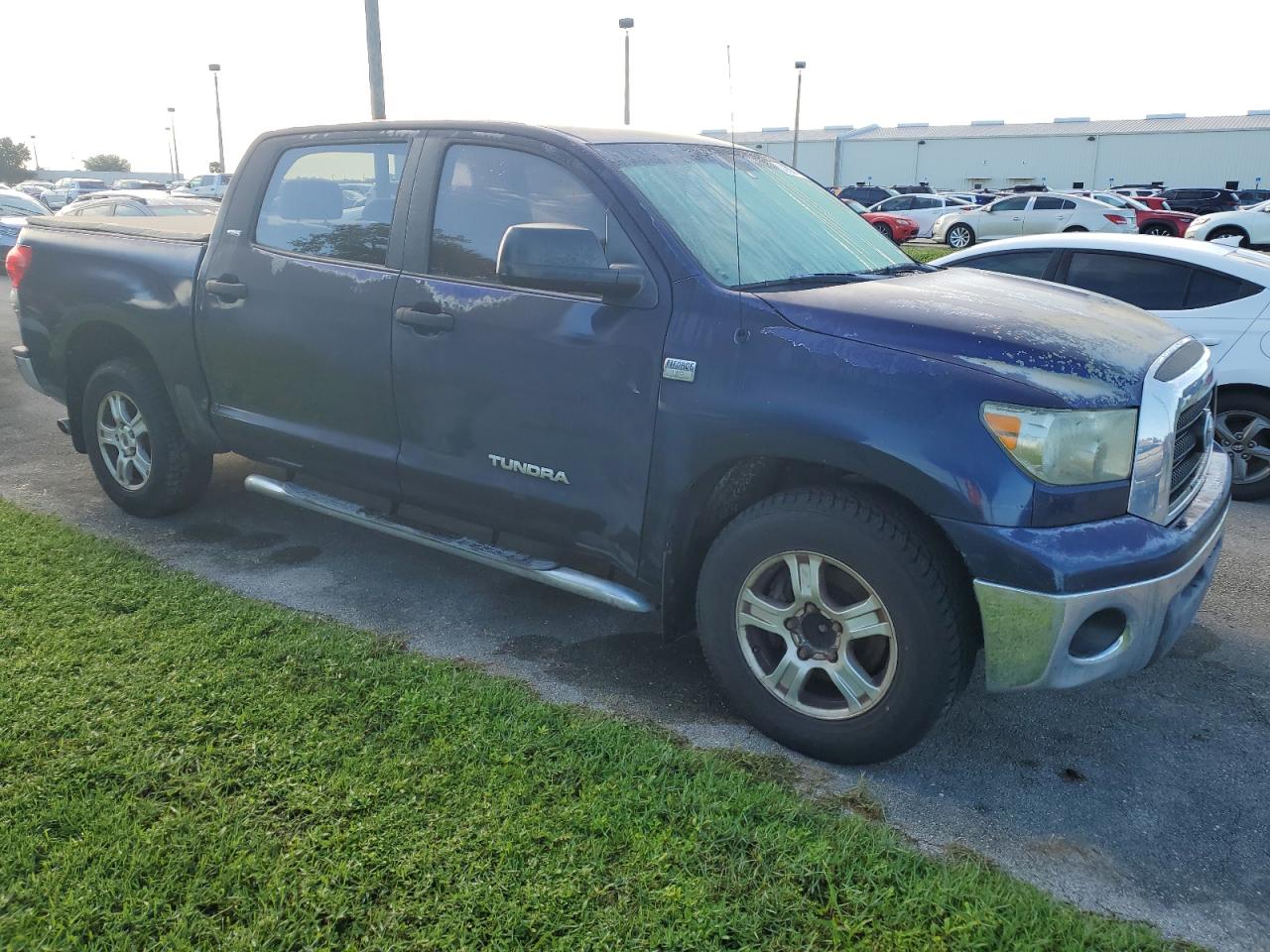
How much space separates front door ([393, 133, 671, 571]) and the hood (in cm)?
56

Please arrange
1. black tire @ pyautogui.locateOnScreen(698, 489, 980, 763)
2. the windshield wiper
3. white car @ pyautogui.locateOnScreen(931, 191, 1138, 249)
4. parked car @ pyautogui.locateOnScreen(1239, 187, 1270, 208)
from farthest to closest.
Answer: parked car @ pyautogui.locateOnScreen(1239, 187, 1270, 208)
white car @ pyautogui.locateOnScreen(931, 191, 1138, 249)
the windshield wiper
black tire @ pyautogui.locateOnScreen(698, 489, 980, 763)

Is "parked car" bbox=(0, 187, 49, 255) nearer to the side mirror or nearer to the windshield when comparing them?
the windshield

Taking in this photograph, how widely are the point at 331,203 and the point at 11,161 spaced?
275 feet

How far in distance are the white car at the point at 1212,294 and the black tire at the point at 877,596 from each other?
3.28m

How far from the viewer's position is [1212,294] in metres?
6.06

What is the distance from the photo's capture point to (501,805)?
284cm

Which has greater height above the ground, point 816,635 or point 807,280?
point 807,280

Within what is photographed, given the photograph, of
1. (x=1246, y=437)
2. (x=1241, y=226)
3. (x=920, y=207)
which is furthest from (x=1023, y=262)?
(x=920, y=207)

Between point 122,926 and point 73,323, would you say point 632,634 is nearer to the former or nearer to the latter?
point 122,926

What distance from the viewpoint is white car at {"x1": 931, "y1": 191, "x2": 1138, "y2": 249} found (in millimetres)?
26359

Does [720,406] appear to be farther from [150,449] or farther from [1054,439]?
[150,449]

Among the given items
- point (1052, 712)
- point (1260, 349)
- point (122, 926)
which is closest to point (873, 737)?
point (1052, 712)

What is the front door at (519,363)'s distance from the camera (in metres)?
3.38

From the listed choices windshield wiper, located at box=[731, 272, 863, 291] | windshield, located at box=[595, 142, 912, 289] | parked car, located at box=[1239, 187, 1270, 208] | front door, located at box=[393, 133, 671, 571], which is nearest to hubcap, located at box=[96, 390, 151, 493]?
front door, located at box=[393, 133, 671, 571]
